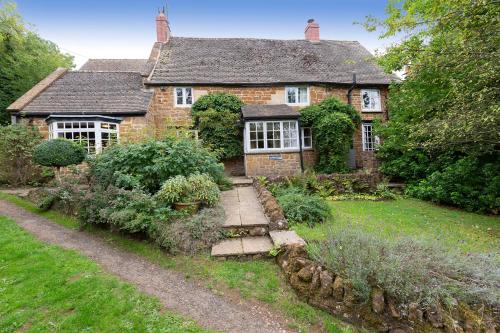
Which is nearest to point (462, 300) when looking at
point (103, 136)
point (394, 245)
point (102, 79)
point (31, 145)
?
point (394, 245)

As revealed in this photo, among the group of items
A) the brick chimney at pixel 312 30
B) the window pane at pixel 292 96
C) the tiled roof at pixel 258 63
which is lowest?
the window pane at pixel 292 96

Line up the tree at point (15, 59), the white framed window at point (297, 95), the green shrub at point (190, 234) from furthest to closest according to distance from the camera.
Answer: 1. the tree at point (15, 59)
2. the white framed window at point (297, 95)
3. the green shrub at point (190, 234)

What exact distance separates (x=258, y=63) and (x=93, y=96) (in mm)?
9962

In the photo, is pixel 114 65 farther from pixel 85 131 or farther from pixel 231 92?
pixel 231 92

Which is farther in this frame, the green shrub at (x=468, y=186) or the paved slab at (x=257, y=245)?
the green shrub at (x=468, y=186)

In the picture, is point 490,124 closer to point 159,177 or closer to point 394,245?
point 394,245

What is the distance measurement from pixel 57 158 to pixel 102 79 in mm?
7596

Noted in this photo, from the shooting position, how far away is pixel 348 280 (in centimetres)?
336

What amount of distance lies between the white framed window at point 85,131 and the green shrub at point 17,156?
0.91m

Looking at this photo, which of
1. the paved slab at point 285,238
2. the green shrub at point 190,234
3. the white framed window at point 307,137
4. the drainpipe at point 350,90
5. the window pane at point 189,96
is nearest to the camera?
the paved slab at point 285,238

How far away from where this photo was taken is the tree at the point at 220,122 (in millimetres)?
13375

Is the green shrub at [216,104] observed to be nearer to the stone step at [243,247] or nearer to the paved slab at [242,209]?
the paved slab at [242,209]

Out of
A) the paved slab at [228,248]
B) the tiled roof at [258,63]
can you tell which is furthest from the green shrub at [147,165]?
the tiled roof at [258,63]

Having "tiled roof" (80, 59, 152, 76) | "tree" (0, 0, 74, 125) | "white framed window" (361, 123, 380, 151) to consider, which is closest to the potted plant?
"white framed window" (361, 123, 380, 151)
